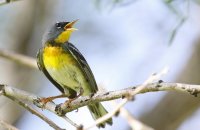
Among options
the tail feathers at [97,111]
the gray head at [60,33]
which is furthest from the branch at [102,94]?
the gray head at [60,33]

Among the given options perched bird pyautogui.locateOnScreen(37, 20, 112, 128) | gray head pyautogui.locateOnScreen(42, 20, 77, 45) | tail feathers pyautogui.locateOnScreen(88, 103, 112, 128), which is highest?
gray head pyautogui.locateOnScreen(42, 20, 77, 45)

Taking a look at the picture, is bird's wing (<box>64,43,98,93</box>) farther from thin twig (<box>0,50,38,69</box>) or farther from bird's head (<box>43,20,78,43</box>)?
thin twig (<box>0,50,38,69</box>)

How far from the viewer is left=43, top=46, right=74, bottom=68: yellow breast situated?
4.66 metres

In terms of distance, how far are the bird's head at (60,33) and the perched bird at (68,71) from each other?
99mm

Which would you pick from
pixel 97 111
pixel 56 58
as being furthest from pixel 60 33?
pixel 97 111

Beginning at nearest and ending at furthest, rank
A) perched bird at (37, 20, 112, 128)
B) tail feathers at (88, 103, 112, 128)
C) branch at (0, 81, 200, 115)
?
branch at (0, 81, 200, 115)
tail feathers at (88, 103, 112, 128)
perched bird at (37, 20, 112, 128)

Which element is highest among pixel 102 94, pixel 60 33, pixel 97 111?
pixel 102 94

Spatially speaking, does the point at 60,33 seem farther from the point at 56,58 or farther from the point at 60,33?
the point at 56,58

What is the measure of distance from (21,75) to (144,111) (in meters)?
1.53

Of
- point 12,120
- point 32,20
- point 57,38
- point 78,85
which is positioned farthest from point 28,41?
point 78,85

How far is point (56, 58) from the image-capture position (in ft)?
15.4

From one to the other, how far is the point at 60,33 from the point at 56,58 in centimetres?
41

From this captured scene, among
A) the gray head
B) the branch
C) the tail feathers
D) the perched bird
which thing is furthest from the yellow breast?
the branch

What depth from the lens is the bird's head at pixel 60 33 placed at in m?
5.00
